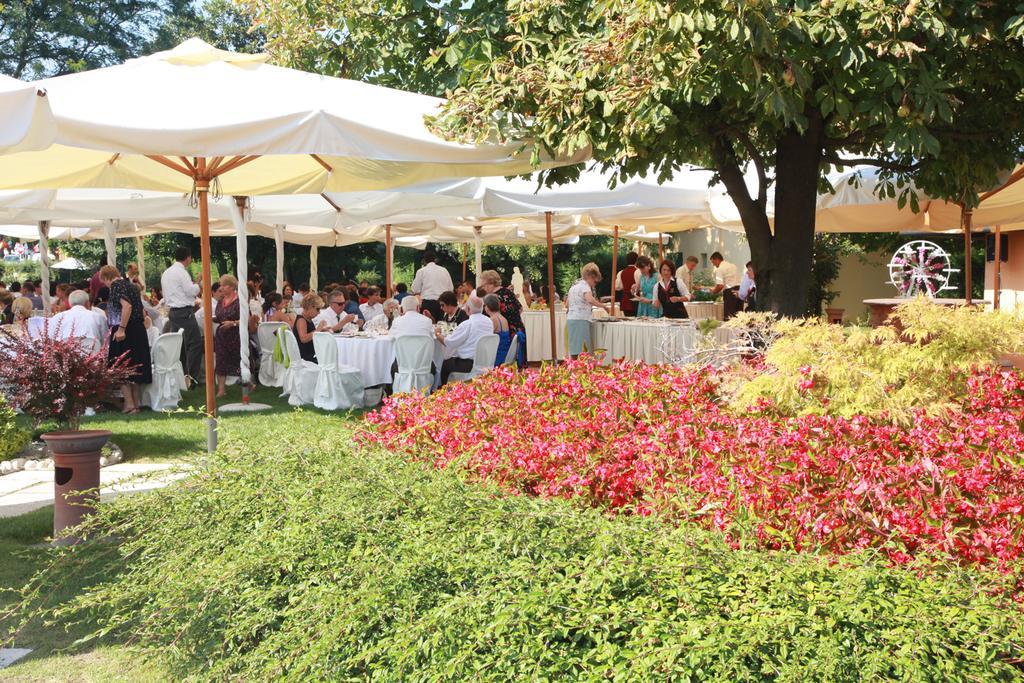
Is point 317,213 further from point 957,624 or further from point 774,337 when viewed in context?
point 957,624

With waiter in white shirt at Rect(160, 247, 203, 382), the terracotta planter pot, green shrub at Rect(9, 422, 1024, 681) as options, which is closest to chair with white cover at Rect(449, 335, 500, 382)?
waiter in white shirt at Rect(160, 247, 203, 382)

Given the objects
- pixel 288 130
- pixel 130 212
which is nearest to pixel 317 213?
pixel 130 212

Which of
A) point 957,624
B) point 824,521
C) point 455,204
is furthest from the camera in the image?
point 455,204

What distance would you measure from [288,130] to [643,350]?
8616 mm

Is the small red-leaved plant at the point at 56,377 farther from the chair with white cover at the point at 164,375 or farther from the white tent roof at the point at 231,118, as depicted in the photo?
the chair with white cover at the point at 164,375

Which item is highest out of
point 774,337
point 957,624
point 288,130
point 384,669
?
point 288,130

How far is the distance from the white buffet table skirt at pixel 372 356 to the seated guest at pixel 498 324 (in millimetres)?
691

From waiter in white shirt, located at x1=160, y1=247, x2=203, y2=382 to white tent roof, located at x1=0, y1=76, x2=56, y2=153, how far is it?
7310 millimetres

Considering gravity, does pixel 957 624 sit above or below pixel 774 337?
below

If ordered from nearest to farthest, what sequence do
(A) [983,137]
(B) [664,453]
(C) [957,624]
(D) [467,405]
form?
(C) [957,624]
(B) [664,453]
(D) [467,405]
(A) [983,137]

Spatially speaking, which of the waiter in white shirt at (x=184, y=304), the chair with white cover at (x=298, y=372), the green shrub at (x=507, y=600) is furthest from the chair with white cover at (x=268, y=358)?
the green shrub at (x=507, y=600)

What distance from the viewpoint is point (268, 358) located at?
14156mm

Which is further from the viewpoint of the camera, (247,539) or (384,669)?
(247,539)

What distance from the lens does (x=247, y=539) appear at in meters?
3.99
